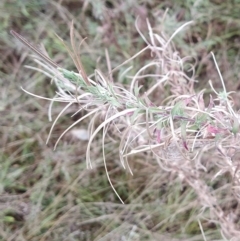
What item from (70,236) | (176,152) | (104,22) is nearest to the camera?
(176,152)

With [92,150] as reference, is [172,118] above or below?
above

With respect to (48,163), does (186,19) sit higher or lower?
higher

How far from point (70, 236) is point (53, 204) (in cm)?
12

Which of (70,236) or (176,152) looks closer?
(176,152)

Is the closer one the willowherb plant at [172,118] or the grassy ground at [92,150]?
the willowherb plant at [172,118]

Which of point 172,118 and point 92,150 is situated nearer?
point 172,118

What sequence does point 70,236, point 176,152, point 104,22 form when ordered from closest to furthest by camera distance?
point 176,152 → point 70,236 → point 104,22

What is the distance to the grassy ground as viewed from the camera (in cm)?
148

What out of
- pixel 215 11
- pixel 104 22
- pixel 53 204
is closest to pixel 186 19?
pixel 215 11

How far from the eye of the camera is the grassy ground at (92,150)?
58.2 inches

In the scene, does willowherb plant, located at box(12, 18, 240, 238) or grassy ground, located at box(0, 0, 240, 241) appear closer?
willowherb plant, located at box(12, 18, 240, 238)

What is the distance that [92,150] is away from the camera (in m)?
1.54

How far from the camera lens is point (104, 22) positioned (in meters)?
1.59

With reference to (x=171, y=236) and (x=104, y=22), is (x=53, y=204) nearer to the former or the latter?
(x=171, y=236)
